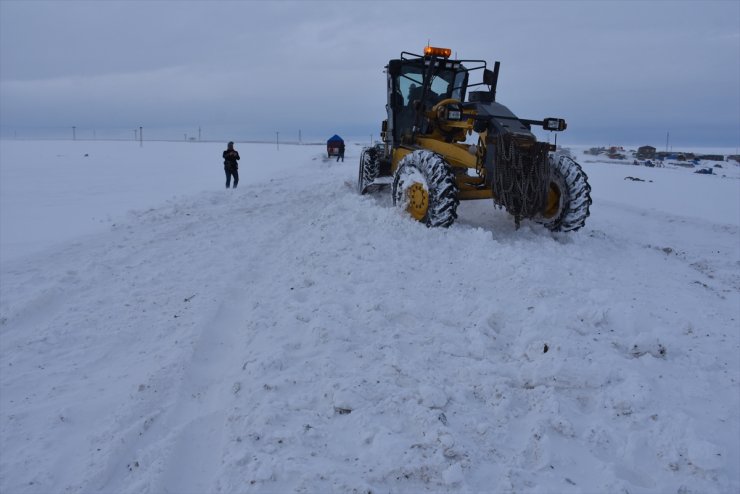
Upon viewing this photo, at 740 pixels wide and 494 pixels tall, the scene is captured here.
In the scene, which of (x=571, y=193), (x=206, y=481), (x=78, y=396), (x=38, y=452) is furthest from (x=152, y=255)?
(x=571, y=193)

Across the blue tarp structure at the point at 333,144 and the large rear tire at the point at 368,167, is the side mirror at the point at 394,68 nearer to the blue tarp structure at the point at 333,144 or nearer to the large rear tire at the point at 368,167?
the large rear tire at the point at 368,167

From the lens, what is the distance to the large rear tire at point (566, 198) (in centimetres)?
736

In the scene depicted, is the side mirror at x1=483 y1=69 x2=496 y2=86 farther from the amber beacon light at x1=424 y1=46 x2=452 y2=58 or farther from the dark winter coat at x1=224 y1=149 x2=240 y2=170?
the dark winter coat at x1=224 y1=149 x2=240 y2=170

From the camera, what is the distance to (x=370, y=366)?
3551mm

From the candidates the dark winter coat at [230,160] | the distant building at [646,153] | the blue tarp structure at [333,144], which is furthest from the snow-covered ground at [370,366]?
the distant building at [646,153]

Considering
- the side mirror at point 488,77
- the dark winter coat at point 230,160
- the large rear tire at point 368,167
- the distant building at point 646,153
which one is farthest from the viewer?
the distant building at point 646,153

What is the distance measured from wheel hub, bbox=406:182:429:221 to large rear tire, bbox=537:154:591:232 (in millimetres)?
1688

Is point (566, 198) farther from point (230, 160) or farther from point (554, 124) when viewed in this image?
point (230, 160)

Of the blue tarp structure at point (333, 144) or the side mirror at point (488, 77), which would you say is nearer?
the side mirror at point (488, 77)

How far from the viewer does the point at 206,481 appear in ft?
8.72

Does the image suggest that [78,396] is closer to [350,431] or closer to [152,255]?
[350,431]

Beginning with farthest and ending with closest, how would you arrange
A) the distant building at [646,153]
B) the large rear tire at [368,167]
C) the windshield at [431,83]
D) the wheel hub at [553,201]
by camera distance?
the distant building at [646,153] < the large rear tire at [368,167] < the windshield at [431,83] < the wheel hub at [553,201]

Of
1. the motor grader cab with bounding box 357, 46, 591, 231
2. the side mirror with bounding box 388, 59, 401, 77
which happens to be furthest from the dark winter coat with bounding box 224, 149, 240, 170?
the motor grader cab with bounding box 357, 46, 591, 231

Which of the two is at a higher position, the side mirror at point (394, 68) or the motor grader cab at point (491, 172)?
the side mirror at point (394, 68)
